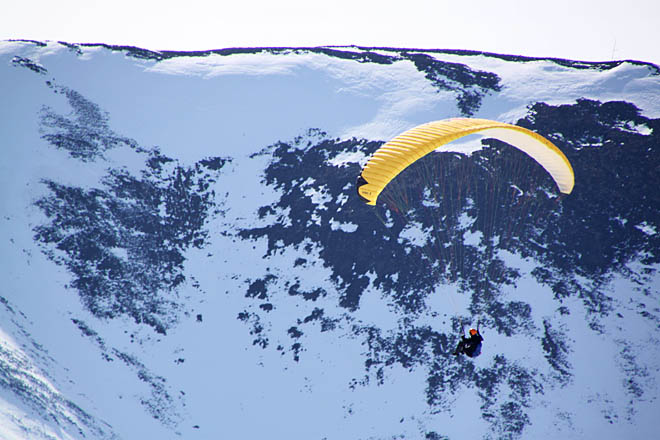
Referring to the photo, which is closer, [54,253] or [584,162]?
[54,253]

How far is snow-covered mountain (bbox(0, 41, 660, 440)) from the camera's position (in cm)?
2127

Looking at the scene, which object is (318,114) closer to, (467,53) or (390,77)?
(390,77)

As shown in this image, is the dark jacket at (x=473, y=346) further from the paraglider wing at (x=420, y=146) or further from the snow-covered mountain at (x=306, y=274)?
the snow-covered mountain at (x=306, y=274)

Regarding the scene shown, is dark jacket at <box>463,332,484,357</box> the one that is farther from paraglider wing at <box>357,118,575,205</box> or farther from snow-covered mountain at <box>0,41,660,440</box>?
snow-covered mountain at <box>0,41,660,440</box>

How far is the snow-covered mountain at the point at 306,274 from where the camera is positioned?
21.3 metres

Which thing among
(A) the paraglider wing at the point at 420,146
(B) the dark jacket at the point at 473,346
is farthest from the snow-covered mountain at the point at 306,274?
(A) the paraglider wing at the point at 420,146

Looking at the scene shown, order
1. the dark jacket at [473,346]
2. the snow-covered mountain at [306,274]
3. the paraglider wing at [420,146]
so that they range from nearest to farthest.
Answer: the dark jacket at [473,346] → the paraglider wing at [420,146] → the snow-covered mountain at [306,274]

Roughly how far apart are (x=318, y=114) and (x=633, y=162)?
73.1 feet

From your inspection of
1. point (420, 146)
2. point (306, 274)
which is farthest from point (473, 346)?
point (306, 274)

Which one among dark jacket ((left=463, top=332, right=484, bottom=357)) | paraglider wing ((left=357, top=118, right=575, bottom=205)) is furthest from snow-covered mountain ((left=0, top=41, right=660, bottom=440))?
paraglider wing ((left=357, top=118, right=575, bottom=205))

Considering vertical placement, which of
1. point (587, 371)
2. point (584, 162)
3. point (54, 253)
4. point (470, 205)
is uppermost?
point (584, 162)

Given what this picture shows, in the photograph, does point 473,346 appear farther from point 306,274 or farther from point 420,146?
point 306,274

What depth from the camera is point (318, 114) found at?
122ft

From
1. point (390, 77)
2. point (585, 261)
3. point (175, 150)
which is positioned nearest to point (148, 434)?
point (175, 150)
